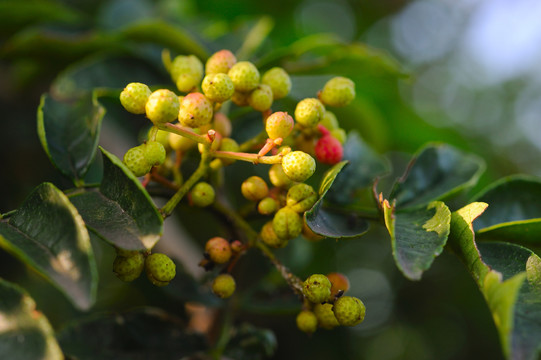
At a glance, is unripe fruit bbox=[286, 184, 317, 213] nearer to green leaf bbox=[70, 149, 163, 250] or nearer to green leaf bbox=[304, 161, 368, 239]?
green leaf bbox=[304, 161, 368, 239]

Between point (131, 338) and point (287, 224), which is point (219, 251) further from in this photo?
point (131, 338)

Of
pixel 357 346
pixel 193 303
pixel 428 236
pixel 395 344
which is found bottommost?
pixel 395 344

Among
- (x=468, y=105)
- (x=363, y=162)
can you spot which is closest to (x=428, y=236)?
(x=363, y=162)

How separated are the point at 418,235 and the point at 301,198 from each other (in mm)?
241

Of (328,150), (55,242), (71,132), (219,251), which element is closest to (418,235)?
(328,150)

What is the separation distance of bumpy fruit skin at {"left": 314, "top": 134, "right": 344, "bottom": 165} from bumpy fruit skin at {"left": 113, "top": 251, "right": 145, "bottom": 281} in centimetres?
48

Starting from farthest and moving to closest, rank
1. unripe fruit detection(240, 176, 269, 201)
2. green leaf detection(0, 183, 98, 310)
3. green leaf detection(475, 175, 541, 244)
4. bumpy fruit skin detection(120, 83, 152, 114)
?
green leaf detection(475, 175, 541, 244) < unripe fruit detection(240, 176, 269, 201) < bumpy fruit skin detection(120, 83, 152, 114) < green leaf detection(0, 183, 98, 310)

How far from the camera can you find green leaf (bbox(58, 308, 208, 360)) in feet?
3.52

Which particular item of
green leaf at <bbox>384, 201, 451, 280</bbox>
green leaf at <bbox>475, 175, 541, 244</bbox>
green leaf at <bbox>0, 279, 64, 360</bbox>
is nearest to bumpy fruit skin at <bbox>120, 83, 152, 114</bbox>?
green leaf at <bbox>0, 279, 64, 360</bbox>

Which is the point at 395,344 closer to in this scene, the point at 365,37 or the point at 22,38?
the point at 365,37

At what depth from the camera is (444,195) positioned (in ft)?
3.76

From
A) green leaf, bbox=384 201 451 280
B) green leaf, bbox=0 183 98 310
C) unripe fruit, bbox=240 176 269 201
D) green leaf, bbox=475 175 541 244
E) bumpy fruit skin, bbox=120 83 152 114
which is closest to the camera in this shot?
green leaf, bbox=0 183 98 310

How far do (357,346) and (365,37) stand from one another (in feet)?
6.40

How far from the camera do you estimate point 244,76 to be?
1012 mm
